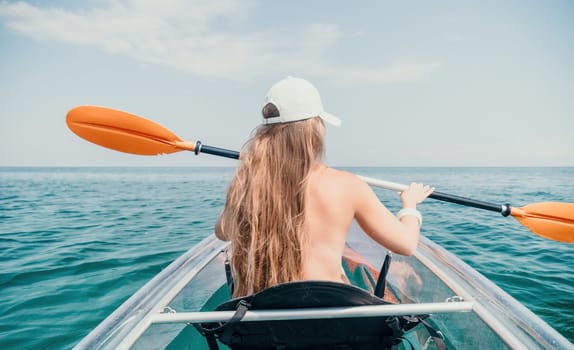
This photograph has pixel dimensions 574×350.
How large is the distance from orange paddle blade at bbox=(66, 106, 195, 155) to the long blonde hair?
53.7 inches

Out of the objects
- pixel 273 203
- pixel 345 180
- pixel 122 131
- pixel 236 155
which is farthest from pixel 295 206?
pixel 122 131

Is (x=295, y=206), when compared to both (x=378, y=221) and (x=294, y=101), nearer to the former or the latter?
(x=378, y=221)

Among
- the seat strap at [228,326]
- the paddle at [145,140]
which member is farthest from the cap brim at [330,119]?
the paddle at [145,140]

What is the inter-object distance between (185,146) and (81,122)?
0.86 metres

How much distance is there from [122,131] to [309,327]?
2.27 metres

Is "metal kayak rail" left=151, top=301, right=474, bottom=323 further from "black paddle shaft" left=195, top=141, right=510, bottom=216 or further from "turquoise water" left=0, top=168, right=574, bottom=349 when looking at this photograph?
"black paddle shaft" left=195, top=141, right=510, bottom=216

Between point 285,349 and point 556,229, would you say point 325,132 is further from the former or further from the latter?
point 556,229

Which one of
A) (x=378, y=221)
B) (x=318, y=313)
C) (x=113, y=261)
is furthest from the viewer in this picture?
(x=113, y=261)

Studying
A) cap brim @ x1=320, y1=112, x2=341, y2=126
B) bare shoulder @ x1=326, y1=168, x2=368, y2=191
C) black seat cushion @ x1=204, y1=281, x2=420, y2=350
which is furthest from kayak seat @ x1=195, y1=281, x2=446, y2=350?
cap brim @ x1=320, y1=112, x2=341, y2=126

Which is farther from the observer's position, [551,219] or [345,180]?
[551,219]

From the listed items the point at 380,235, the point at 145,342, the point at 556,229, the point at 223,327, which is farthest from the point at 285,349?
the point at 556,229

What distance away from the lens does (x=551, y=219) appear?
275cm

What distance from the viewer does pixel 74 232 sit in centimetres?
709

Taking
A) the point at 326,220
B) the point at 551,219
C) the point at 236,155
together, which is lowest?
the point at 551,219
